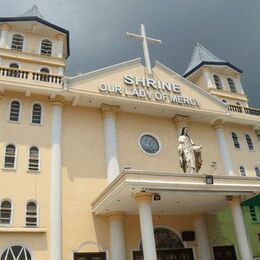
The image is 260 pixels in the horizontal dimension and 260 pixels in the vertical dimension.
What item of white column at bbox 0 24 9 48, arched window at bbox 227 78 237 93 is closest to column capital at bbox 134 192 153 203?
white column at bbox 0 24 9 48

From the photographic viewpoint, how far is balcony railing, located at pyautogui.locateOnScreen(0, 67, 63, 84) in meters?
17.7

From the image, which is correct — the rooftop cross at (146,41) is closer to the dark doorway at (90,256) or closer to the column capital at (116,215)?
the column capital at (116,215)

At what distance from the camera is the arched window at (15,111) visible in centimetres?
1721

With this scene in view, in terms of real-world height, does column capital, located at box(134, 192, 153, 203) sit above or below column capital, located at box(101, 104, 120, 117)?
below

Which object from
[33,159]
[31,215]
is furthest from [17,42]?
[31,215]

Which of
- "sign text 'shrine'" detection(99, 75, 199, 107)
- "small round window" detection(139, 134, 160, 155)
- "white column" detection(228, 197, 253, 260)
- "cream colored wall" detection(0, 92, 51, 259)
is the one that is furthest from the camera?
"small round window" detection(139, 134, 160, 155)

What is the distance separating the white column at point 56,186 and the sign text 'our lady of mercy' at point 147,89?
8.97ft

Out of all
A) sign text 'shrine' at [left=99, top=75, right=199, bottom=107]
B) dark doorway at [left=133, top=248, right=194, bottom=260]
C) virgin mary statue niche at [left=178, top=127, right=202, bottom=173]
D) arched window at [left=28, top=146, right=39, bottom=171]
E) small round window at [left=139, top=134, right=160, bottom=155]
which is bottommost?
dark doorway at [left=133, top=248, right=194, bottom=260]

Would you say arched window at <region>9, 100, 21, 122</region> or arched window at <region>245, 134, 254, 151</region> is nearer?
arched window at <region>9, 100, 21, 122</region>

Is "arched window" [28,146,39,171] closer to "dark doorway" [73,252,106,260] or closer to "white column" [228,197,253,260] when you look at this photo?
"dark doorway" [73,252,106,260]

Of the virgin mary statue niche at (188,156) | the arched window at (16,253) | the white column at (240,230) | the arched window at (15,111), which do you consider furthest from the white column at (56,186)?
the white column at (240,230)

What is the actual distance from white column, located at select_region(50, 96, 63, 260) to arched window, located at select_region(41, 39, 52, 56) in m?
4.69

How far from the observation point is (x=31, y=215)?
15.2 m

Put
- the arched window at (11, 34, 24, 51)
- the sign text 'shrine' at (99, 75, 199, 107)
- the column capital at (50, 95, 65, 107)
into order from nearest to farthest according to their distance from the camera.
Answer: the column capital at (50, 95, 65, 107)
the sign text 'shrine' at (99, 75, 199, 107)
the arched window at (11, 34, 24, 51)
